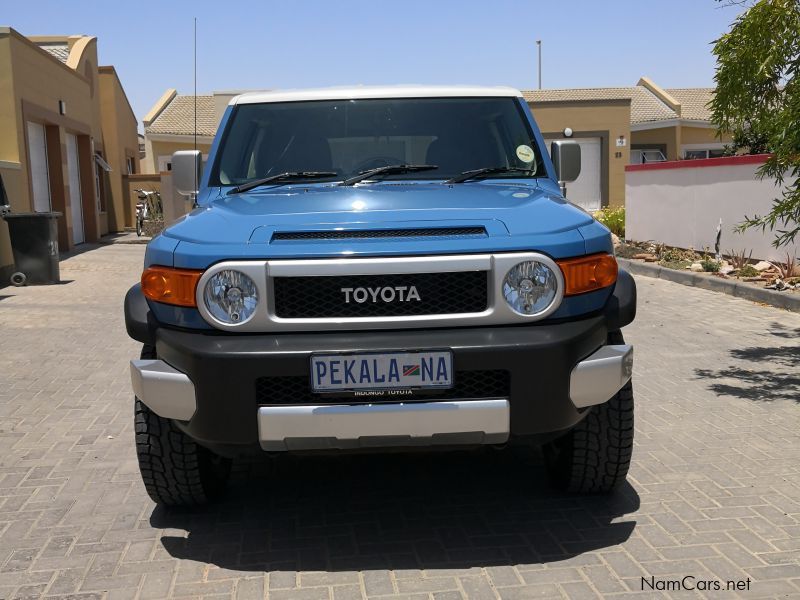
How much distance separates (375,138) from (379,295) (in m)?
1.65

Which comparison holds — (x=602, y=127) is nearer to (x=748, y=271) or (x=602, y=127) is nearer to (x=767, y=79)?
(x=748, y=271)

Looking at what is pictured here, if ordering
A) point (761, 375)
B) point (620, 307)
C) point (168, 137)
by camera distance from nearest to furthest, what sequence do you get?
point (620, 307) → point (761, 375) → point (168, 137)

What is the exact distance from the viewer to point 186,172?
4902 millimetres

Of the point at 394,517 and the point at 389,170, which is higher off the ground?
the point at 389,170

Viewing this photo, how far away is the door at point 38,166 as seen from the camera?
1758cm

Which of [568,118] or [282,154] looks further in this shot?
[568,118]

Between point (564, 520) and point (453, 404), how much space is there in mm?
1026

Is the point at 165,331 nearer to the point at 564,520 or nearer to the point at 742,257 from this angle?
the point at 564,520

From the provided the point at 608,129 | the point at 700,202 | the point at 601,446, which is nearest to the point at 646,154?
the point at 608,129

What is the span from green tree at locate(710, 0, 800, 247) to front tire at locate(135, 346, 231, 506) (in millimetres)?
4350

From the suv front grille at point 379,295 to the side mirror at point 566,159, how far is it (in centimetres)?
187

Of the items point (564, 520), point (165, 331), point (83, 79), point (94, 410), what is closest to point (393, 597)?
point (564, 520)

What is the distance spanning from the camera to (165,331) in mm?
3299

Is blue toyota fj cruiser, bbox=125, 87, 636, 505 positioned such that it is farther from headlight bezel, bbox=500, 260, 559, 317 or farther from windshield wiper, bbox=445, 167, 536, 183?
windshield wiper, bbox=445, 167, 536, 183
